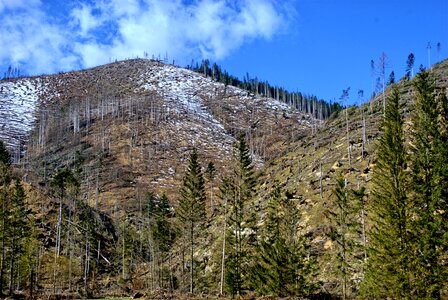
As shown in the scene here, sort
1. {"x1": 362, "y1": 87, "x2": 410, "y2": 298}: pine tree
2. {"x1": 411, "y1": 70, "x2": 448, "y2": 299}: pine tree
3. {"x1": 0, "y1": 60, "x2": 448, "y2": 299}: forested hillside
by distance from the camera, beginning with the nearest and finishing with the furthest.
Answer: {"x1": 411, "y1": 70, "x2": 448, "y2": 299}: pine tree, {"x1": 362, "y1": 87, "x2": 410, "y2": 298}: pine tree, {"x1": 0, "y1": 60, "x2": 448, "y2": 299}: forested hillside

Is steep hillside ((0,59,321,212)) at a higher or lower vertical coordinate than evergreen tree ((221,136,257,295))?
higher

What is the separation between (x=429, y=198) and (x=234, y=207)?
1000 inches

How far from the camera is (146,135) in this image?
174m

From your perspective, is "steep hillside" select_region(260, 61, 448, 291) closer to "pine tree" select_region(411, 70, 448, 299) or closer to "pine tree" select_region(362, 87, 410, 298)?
"pine tree" select_region(411, 70, 448, 299)

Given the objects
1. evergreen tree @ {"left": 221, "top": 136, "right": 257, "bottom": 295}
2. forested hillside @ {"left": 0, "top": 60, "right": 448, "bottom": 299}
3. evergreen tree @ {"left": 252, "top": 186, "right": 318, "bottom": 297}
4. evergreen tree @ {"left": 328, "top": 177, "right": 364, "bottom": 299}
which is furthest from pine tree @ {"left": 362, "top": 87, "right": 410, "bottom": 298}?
evergreen tree @ {"left": 221, "top": 136, "right": 257, "bottom": 295}

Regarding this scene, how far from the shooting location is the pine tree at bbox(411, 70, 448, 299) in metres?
30.0

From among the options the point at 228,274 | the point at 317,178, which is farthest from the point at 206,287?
the point at 317,178

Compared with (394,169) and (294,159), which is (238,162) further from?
(294,159)

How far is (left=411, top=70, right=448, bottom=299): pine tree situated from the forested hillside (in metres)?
0.10

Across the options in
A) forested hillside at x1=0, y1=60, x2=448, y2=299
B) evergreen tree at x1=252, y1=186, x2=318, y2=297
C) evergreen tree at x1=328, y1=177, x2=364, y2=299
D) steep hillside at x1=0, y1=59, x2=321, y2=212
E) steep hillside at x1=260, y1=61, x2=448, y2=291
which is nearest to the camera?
forested hillside at x1=0, y1=60, x2=448, y2=299

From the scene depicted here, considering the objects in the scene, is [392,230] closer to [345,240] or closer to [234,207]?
[345,240]

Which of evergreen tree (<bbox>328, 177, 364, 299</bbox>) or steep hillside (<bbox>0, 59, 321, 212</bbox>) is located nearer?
evergreen tree (<bbox>328, 177, 364, 299</bbox>)

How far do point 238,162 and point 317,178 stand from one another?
3141cm

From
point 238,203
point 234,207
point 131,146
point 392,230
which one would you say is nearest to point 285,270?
point 238,203
